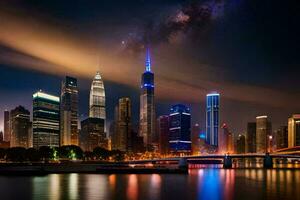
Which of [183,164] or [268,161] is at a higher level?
[183,164]

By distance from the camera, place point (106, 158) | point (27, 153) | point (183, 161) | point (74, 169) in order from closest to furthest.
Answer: point (74, 169)
point (183, 161)
point (27, 153)
point (106, 158)

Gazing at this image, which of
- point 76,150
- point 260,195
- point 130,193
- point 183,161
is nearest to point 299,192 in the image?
point 260,195

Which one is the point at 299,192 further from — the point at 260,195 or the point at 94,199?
the point at 94,199

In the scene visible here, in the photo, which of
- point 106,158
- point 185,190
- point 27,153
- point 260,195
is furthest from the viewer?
point 106,158

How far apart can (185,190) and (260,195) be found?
12.0 m

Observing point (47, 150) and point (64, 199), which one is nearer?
point (64, 199)

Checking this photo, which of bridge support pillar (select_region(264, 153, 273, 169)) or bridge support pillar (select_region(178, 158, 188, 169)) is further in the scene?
bridge support pillar (select_region(264, 153, 273, 169))

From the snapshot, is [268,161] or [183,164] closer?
[183,164]

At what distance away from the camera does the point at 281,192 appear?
67.3 metres

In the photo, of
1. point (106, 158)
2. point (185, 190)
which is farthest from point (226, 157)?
point (185, 190)

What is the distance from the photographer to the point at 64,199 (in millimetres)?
58688

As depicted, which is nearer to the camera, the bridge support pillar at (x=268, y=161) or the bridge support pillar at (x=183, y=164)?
the bridge support pillar at (x=183, y=164)

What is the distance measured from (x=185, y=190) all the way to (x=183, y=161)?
8124cm

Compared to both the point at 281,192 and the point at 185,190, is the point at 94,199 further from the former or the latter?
the point at 281,192
